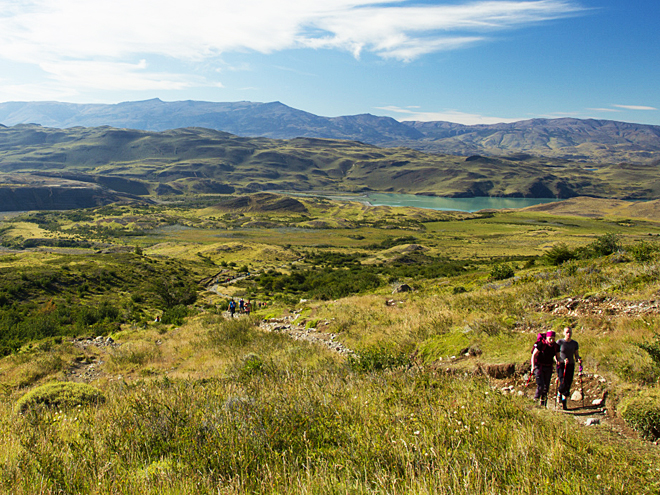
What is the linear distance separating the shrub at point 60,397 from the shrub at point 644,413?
830cm

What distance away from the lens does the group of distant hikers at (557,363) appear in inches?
247

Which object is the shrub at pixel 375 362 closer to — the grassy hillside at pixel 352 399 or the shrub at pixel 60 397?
the grassy hillside at pixel 352 399

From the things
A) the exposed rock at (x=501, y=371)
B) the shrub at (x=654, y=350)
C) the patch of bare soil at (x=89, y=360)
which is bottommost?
the patch of bare soil at (x=89, y=360)

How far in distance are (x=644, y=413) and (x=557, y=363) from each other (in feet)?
6.04

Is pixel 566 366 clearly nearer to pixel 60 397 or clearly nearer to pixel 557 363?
pixel 557 363

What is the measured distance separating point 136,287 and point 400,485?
39940mm

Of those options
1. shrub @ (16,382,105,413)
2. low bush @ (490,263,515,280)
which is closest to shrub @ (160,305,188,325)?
shrub @ (16,382,105,413)

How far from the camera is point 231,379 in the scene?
274 inches

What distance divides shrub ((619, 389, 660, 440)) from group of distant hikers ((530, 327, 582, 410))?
3.79 ft

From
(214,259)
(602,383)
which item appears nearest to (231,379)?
(602,383)

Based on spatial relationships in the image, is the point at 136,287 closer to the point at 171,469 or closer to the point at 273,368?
the point at 273,368

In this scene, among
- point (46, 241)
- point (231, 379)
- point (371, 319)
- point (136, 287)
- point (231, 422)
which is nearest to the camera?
point (231, 422)

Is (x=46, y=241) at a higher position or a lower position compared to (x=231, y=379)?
lower

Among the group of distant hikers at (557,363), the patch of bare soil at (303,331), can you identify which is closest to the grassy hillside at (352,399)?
the patch of bare soil at (303,331)
